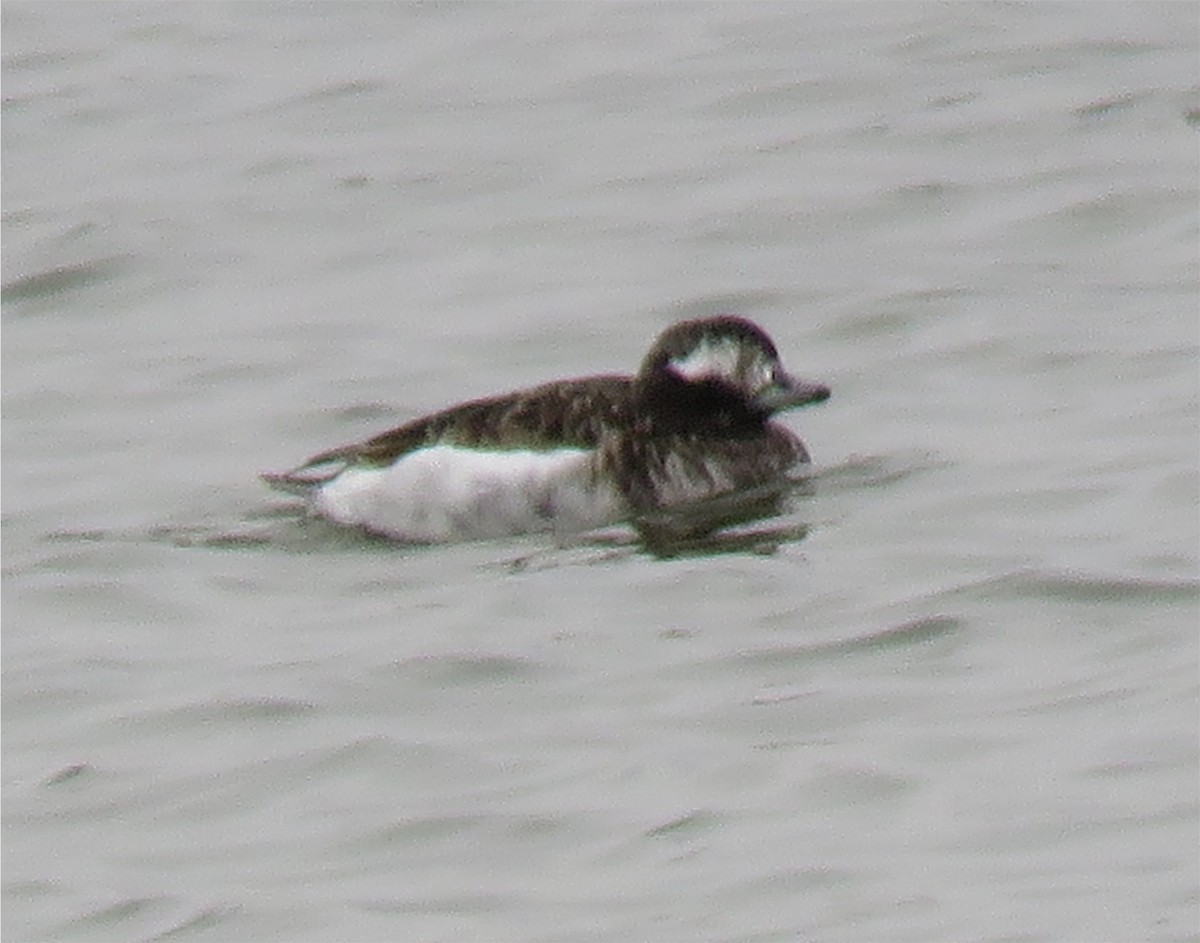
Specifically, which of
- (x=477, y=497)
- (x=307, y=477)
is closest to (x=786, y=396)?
(x=477, y=497)

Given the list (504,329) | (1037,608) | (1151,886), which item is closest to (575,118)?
(504,329)

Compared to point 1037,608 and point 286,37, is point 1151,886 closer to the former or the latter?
point 1037,608

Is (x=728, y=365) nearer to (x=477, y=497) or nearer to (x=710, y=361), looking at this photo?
(x=710, y=361)

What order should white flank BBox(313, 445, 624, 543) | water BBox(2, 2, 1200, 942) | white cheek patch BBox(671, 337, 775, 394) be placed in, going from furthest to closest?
white cheek patch BBox(671, 337, 775, 394), white flank BBox(313, 445, 624, 543), water BBox(2, 2, 1200, 942)

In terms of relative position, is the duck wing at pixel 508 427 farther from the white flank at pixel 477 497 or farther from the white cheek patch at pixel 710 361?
the white cheek patch at pixel 710 361

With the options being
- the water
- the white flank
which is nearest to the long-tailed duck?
the white flank

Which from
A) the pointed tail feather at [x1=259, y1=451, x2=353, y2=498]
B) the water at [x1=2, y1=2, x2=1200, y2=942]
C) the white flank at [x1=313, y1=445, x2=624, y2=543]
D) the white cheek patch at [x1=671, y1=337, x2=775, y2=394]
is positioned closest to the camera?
the water at [x1=2, y1=2, x2=1200, y2=942]

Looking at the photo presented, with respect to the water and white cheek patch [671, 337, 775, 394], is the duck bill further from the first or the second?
the water

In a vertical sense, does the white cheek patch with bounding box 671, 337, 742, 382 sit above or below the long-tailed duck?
above
